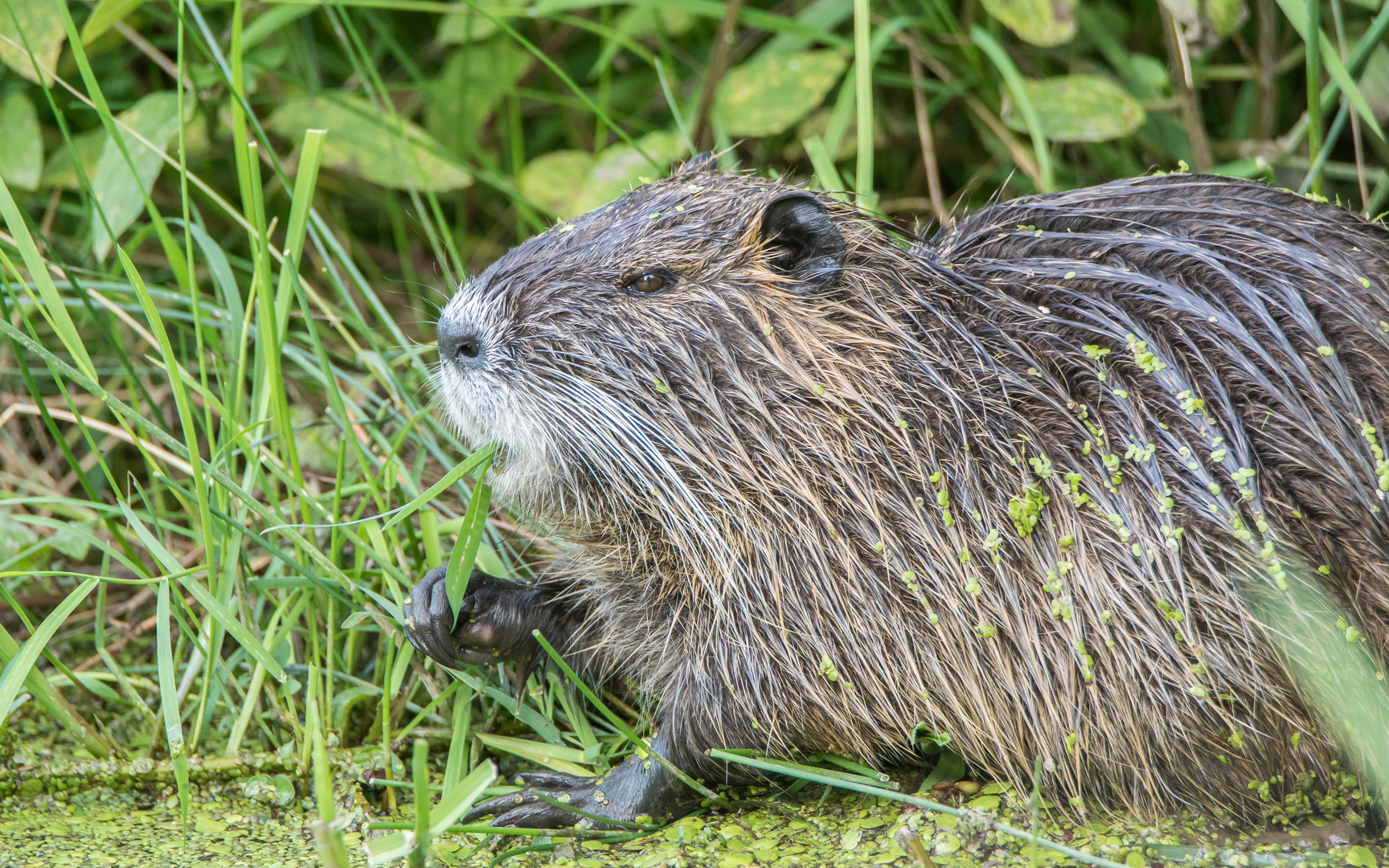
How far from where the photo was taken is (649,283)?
82.9 inches

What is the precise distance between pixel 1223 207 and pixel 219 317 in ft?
7.18

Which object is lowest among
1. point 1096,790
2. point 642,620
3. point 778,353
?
point 1096,790

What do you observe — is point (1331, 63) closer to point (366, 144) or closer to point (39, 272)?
point (366, 144)

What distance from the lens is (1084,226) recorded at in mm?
2232

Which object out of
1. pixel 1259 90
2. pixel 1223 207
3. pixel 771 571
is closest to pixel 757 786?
pixel 771 571

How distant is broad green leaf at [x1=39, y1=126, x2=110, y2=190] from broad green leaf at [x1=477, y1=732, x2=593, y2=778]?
1.92 metres

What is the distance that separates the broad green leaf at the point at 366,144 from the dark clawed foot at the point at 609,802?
1.64 metres

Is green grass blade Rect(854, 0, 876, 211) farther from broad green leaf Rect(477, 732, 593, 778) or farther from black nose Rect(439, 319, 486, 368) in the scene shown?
broad green leaf Rect(477, 732, 593, 778)

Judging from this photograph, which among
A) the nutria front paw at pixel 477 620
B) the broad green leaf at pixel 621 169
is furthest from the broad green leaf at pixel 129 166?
the nutria front paw at pixel 477 620

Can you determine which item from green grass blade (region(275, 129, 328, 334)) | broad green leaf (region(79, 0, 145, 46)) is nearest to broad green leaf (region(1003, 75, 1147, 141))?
green grass blade (region(275, 129, 328, 334))

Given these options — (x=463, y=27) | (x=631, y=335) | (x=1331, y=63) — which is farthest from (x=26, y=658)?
(x=1331, y=63)

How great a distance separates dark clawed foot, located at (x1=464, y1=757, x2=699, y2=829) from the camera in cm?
209

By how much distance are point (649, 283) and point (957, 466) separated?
0.60m

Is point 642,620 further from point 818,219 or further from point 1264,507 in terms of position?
point 1264,507
